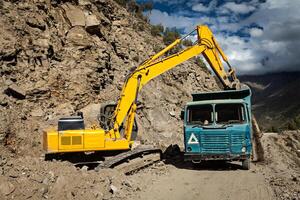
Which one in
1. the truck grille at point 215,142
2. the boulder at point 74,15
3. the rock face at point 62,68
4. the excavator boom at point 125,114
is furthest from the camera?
the boulder at point 74,15

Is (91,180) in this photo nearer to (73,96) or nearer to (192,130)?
(192,130)

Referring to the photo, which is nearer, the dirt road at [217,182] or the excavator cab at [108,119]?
the dirt road at [217,182]

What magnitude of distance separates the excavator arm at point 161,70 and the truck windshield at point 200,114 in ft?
6.93

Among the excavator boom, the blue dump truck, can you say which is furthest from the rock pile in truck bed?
the blue dump truck

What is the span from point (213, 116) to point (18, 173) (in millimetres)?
7172

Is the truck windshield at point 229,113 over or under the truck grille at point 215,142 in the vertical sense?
over

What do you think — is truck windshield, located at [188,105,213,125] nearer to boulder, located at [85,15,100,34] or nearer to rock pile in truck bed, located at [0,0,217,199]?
rock pile in truck bed, located at [0,0,217,199]

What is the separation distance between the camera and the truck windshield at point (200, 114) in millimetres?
13852

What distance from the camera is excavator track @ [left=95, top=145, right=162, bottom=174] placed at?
1215cm

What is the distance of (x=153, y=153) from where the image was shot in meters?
14.8

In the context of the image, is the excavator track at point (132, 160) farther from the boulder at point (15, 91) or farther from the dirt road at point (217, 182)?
the boulder at point (15, 91)

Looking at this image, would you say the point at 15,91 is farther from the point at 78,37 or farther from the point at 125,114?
the point at 78,37

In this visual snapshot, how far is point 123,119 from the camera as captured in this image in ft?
45.0

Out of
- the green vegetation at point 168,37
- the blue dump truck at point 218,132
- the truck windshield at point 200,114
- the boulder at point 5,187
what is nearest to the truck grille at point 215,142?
the blue dump truck at point 218,132
